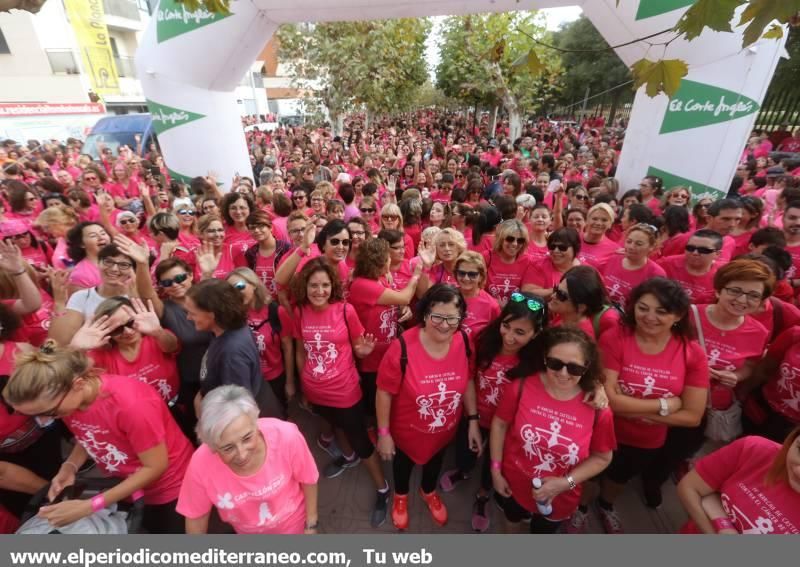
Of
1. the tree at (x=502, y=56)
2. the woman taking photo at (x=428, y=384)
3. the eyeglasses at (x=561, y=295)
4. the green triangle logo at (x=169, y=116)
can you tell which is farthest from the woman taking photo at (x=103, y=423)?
the tree at (x=502, y=56)

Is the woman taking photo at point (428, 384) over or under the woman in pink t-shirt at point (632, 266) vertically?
under

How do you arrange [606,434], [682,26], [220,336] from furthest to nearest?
[220,336], [606,434], [682,26]

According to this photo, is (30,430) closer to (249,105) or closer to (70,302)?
(70,302)

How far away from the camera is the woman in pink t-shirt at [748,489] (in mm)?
1459

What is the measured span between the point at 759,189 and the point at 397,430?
→ 7.74 m

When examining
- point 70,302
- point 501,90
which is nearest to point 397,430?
point 70,302

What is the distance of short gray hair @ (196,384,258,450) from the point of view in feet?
5.04

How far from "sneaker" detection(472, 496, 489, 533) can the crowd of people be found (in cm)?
1

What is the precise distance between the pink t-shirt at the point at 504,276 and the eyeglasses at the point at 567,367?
4.83 feet

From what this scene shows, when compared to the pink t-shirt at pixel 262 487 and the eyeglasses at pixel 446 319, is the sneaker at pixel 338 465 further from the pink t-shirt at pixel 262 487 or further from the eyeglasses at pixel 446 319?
the eyeglasses at pixel 446 319

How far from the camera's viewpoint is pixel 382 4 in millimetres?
5422

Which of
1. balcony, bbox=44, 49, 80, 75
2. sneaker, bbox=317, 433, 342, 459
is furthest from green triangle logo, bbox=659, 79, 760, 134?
balcony, bbox=44, 49, 80, 75

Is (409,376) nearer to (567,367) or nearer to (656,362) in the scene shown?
(567,367)

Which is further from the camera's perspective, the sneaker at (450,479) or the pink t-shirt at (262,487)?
the sneaker at (450,479)
